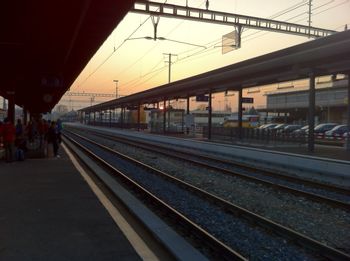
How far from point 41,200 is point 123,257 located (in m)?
4.47

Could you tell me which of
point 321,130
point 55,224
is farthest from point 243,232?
point 321,130

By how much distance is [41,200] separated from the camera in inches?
391

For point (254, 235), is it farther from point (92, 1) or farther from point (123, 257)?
point (92, 1)

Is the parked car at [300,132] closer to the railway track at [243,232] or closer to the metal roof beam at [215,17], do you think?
the metal roof beam at [215,17]

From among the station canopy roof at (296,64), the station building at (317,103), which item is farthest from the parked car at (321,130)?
the station canopy roof at (296,64)

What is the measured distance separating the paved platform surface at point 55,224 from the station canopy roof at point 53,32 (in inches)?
159

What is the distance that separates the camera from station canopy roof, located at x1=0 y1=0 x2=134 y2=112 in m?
11.3

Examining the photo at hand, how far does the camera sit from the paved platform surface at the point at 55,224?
240 inches

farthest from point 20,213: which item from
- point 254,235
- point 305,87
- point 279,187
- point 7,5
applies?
point 305,87

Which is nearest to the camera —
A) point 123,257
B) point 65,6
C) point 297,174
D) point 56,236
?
point 123,257

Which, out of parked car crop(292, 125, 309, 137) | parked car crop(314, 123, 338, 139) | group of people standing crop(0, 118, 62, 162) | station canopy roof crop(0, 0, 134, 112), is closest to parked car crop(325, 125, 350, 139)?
parked car crop(314, 123, 338, 139)

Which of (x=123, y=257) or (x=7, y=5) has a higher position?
(x=7, y=5)

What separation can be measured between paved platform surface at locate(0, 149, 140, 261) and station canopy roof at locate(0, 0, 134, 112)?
4.05 metres

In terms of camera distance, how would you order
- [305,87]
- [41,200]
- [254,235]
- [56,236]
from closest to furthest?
[56,236] < [254,235] < [41,200] < [305,87]
